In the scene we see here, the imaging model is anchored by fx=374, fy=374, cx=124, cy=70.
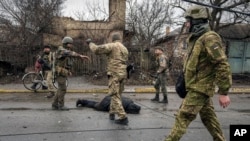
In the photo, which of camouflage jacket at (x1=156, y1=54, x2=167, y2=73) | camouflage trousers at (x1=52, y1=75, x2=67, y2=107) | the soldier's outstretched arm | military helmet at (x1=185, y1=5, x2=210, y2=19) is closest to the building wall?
camouflage jacket at (x1=156, y1=54, x2=167, y2=73)

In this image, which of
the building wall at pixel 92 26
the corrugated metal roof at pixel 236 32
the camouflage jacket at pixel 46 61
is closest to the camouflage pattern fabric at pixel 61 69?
the camouflage jacket at pixel 46 61

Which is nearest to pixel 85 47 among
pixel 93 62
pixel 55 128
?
pixel 93 62

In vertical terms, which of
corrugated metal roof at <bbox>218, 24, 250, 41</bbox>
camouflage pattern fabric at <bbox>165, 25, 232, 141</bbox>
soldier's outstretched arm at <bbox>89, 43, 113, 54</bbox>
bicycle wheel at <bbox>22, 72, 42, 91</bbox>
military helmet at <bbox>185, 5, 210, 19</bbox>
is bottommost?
bicycle wheel at <bbox>22, 72, 42, 91</bbox>

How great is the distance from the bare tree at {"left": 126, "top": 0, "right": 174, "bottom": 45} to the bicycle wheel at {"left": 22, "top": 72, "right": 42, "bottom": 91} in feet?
30.4

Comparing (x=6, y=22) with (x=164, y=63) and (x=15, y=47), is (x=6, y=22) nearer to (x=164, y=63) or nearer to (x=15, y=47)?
(x=15, y=47)

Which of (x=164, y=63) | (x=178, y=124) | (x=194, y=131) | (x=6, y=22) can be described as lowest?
(x=194, y=131)

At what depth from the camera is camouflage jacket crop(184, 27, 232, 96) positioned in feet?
15.8

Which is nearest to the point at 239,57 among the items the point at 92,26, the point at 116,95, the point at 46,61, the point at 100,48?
the point at 92,26

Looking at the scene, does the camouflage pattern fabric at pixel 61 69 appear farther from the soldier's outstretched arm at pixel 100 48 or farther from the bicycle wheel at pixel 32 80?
the bicycle wheel at pixel 32 80

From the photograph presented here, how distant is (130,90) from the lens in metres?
15.1

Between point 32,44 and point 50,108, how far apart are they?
1018 centimetres

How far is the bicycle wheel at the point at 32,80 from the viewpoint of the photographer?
1383 cm

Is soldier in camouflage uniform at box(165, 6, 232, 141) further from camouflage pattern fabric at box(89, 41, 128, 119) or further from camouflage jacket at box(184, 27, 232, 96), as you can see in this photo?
camouflage pattern fabric at box(89, 41, 128, 119)

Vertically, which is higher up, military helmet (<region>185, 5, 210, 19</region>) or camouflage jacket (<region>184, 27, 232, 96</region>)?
military helmet (<region>185, 5, 210, 19</region>)
